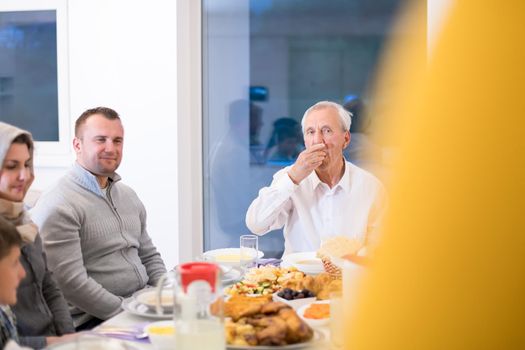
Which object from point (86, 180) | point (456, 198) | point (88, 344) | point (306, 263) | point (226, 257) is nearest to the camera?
point (456, 198)

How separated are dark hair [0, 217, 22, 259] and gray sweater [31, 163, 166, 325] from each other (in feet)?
2.70

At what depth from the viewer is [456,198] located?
71cm

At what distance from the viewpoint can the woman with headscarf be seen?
1811 millimetres

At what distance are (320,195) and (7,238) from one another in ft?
5.32

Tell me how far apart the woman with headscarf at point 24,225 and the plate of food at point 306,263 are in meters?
0.76

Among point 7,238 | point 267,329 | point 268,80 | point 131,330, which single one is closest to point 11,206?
point 7,238

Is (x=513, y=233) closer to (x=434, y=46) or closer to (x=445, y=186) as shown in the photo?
(x=445, y=186)

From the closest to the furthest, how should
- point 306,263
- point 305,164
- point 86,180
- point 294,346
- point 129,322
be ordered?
point 294,346 < point 129,322 < point 306,263 < point 86,180 < point 305,164

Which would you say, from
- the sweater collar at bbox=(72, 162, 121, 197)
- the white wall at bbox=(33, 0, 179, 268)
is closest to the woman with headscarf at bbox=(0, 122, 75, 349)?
the sweater collar at bbox=(72, 162, 121, 197)

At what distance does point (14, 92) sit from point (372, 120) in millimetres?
2220

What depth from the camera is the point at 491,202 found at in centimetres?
74

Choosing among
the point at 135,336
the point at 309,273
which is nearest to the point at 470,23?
the point at 135,336

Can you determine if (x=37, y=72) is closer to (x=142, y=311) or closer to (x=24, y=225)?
(x=24, y=225)

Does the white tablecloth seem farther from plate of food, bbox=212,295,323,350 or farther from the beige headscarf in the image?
the beige headscarf
